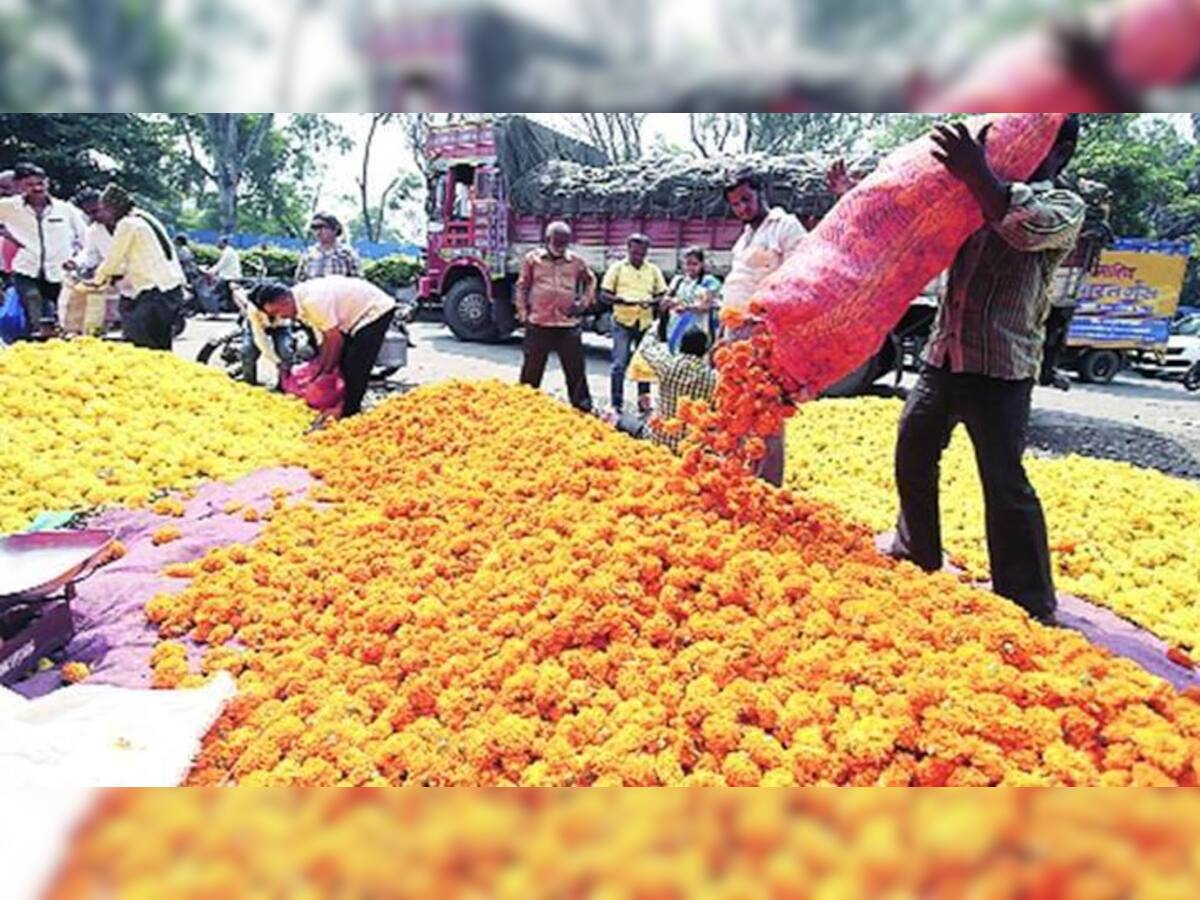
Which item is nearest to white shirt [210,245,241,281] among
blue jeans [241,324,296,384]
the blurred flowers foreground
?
blue jeans [241,324,296,384]

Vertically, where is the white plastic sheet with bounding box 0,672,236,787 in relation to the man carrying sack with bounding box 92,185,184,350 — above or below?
below

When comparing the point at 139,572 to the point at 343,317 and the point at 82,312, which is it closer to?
the point at 343,317

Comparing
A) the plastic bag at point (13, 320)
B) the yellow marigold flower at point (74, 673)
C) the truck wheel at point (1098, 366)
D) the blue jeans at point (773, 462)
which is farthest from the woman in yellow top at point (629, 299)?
the truck wheel at point (1098, 366)

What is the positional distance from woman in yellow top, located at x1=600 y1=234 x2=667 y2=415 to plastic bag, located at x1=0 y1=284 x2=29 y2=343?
4538mm

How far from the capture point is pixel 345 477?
3.99m

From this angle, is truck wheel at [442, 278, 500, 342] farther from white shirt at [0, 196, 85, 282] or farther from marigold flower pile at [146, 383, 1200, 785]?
marigold flower pile at [146, 383, 1200, 785]

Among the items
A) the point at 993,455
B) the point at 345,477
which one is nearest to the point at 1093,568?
the point at 993,455

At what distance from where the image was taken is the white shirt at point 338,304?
233 inches

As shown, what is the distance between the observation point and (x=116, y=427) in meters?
4.52

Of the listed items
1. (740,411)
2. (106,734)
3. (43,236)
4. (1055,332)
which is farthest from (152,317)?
(1055,332)

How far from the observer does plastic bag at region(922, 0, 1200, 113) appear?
0.55 meters

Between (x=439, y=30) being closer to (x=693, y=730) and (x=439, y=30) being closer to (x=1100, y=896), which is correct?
(x=1100, y=896)

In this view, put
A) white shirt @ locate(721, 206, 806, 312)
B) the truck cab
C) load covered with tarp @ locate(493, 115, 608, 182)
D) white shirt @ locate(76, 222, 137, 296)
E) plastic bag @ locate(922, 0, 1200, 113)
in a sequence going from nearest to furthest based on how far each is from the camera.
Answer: plastic bag @ locate(922, 0, 1200, 113)
white shirt @ locate(721, 206, 806, 312)
white shirt @ locate(76, 222, 137, 296)
load covered with tarp @ locate(493, 115, 608, 182)
the truck cab

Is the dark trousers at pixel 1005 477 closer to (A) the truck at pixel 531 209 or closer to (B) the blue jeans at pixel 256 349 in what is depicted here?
(B) the blue jeans at pixel 256 349
